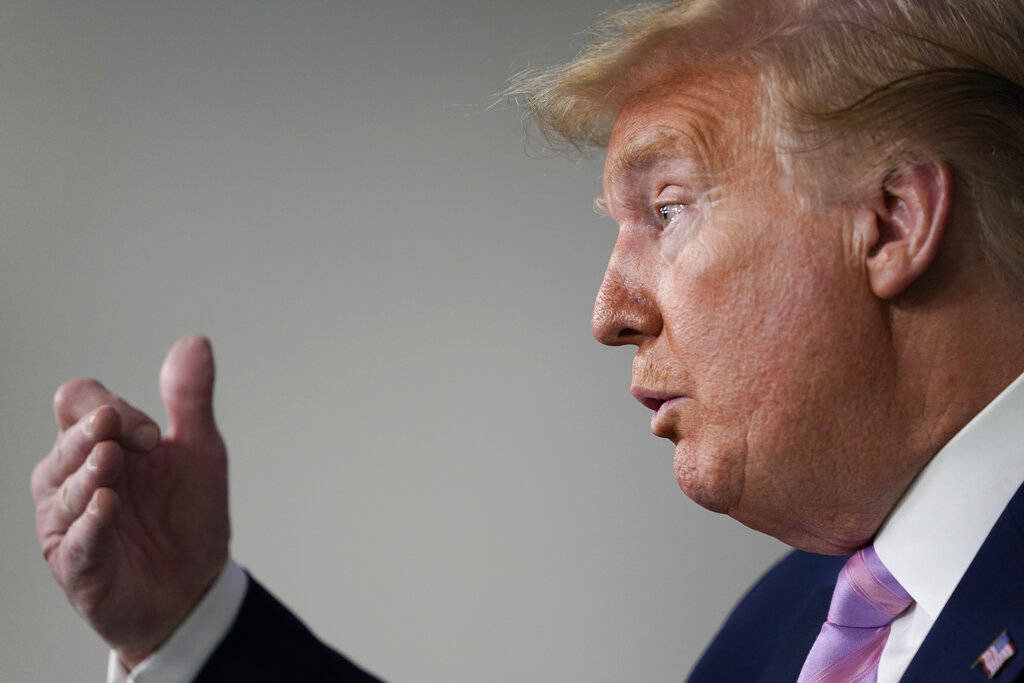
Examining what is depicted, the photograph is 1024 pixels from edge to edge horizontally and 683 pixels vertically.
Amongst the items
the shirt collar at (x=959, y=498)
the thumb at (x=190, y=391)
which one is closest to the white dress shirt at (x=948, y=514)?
the shirt collar at (x=959, y=498)

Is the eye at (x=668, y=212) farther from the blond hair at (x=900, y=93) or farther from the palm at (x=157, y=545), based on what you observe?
the palm at (x=157, y=545)

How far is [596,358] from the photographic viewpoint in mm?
2262

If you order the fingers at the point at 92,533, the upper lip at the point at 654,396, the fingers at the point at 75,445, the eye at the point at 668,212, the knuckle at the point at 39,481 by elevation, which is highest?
the eye at the point at 668,212

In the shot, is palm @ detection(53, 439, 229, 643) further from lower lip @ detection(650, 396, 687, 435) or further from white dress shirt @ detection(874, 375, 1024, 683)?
white dress shirt @ detection(874, 375, 1024, 683)

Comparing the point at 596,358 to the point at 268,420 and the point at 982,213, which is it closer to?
the point at 268,420

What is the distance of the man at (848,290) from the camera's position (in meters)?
0.81

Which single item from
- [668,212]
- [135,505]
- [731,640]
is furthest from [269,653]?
[668,212]

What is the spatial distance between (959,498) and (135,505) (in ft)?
2.81

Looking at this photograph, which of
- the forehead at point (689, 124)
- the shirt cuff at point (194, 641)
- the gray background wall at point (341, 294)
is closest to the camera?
the forehead at point (689, 124)

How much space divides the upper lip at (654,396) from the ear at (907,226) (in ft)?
0.64

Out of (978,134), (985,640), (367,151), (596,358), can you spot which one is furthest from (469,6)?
Answer: (985,640)

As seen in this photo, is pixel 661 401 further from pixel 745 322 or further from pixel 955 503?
pixel 955 503

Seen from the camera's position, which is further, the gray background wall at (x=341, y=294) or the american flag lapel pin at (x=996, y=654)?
the gray background wall at (x=341, y=294)

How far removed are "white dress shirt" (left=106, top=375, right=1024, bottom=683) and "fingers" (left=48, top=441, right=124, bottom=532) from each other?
74 cm
